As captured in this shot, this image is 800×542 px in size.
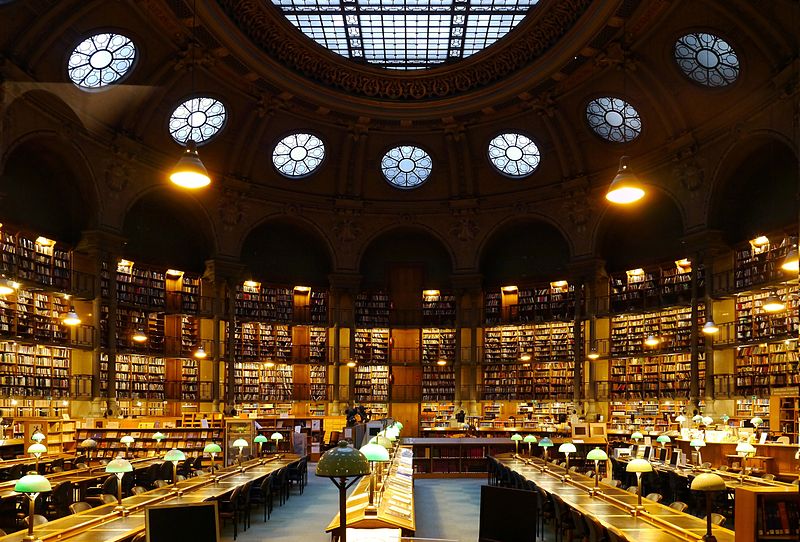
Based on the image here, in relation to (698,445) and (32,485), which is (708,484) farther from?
(698,445)

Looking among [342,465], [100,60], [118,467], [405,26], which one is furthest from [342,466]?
[405,26]

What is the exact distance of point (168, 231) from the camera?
25562 millimetres

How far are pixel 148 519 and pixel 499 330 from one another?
22.7 m

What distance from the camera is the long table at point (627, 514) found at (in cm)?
712

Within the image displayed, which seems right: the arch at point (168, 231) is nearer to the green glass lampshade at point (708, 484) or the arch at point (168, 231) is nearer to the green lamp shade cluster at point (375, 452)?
Result: the green lamp shade cluster at point (375, 452)

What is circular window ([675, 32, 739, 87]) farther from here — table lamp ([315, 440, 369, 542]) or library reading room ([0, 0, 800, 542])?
table lamp ([315, 440, 369, 542])

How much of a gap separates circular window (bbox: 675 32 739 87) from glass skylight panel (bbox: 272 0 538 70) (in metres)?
4.90

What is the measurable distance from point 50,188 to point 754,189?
18579 mm

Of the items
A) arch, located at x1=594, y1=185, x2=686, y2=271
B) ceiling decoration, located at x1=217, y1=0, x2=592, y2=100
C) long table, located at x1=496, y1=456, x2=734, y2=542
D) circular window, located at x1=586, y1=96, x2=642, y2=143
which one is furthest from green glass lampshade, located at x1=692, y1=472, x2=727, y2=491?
circular window, located at x1=586, y1=96, x2=642, y2=143

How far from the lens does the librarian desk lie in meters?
6.97

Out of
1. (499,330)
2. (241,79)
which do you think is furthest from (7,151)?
(499,330)

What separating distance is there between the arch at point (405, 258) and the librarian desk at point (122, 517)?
17308mm

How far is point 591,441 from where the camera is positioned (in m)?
18.9

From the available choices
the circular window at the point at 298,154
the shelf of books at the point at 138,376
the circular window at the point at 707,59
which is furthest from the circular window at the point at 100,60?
the circular window at the point at 707,59
